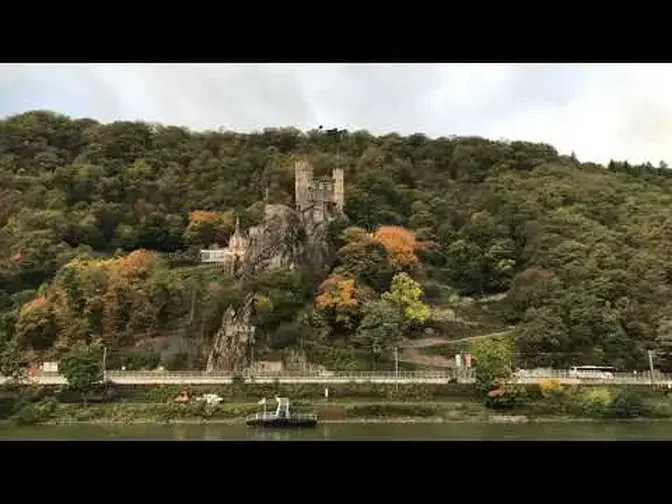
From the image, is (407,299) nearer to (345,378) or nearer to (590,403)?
(345,378)

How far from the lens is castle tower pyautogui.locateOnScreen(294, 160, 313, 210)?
1977 cm

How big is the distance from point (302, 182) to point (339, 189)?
39.3 inches

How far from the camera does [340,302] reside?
52.4ft

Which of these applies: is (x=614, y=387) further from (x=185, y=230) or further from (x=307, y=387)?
(x=185, y=230)

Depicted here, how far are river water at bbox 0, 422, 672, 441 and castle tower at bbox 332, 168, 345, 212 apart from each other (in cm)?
794

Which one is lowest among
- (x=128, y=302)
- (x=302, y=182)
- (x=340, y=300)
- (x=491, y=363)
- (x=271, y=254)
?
(x=491, y=363)

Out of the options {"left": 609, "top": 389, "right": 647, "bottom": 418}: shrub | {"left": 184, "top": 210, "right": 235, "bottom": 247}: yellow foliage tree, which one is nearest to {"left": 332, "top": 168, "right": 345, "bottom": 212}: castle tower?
{"left": 184, "top": 210, "right": 235, "bottom": 247}: yellow foliage tree

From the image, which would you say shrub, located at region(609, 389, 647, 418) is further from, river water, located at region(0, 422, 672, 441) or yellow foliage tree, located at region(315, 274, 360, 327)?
yellow foliage tree, located at region(315, 274, 360, 327)

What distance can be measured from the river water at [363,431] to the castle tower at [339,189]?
7.94 m

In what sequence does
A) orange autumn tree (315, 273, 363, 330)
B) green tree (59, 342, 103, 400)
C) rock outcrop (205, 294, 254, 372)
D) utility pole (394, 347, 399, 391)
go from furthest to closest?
orange autumn tree (315, 273, 363, 330)
rock outcrop (205, 294, 254, 372)
utility pole (394, 347, 399, 391)
green tree (59, 342, 103, 400)

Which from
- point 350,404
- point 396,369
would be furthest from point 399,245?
point 350,404


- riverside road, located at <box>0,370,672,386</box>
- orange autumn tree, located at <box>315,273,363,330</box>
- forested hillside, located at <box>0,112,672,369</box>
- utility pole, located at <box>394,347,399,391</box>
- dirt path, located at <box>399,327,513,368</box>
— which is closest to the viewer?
riverside road, located at <box>0,370,672,386</box>
